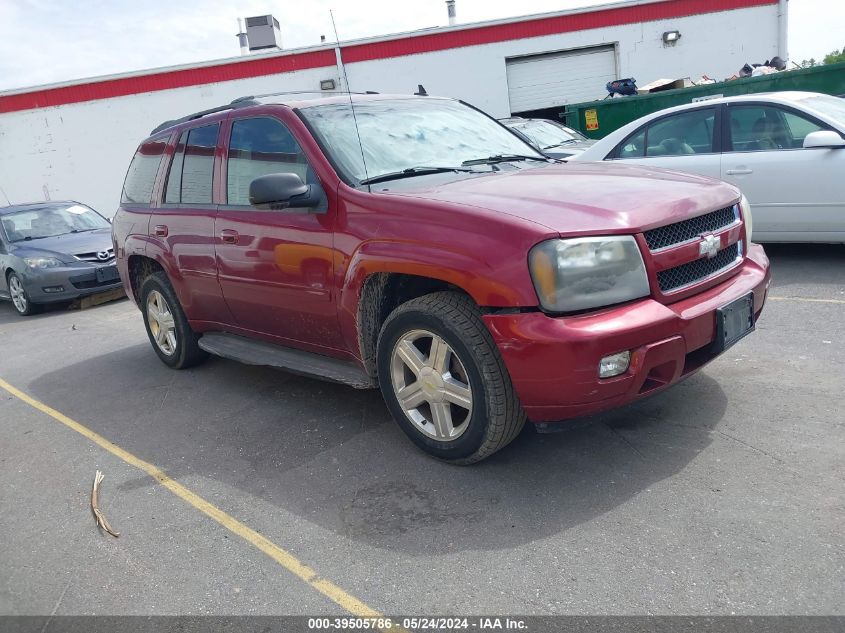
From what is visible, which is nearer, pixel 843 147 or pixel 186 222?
pixel 186 222

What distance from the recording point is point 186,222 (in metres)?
5.05

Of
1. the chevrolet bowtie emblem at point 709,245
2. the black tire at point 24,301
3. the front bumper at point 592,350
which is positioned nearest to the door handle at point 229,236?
the front bumper at point 592,350

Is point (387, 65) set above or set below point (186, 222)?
above

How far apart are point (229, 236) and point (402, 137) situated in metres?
1.24

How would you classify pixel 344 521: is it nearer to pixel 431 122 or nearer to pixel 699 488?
pixel 699 488

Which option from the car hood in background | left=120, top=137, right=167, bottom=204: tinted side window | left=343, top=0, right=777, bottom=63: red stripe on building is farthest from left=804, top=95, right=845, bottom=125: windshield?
left=343, top=0, right=777, bottom=63: red stripe on building

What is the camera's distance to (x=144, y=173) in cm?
588

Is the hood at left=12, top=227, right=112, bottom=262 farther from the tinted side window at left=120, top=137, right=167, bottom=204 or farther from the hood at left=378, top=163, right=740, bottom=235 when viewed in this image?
the hood at left=378, top=163, right=740, bottom=235

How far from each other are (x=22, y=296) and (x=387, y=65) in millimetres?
13935

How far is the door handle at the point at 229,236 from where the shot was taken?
4530mm

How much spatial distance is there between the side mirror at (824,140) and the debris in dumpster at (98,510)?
236 inches

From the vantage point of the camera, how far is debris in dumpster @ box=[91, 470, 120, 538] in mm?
3472

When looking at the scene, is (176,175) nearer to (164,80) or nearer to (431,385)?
(431,385)

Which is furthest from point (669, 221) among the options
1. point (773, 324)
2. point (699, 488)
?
point (773, 324)
